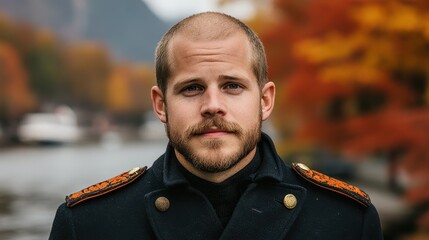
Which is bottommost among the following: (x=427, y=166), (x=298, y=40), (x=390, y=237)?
(x=390, y=237)

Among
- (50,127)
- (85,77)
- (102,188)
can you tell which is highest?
(85,77)

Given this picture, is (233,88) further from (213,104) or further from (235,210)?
(235,210)

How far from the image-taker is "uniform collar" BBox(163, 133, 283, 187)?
120 inches

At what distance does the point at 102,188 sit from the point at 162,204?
30 cm

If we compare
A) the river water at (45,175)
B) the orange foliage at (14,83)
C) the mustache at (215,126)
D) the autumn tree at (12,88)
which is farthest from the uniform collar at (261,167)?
the orange foliage at (14,83)

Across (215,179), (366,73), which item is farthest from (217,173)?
(366,73)

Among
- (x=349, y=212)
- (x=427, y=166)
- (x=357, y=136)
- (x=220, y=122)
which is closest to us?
(x=220, y=122)

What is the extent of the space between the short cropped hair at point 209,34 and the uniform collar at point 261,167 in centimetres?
26

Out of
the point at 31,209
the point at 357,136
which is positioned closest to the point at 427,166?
the point at 357,136

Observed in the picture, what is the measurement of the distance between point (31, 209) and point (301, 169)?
21.8m

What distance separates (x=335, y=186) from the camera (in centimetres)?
324

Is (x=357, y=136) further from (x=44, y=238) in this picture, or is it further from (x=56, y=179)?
(x=56, y=179)

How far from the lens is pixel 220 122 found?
2871mm

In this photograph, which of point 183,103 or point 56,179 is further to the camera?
point 56,179
